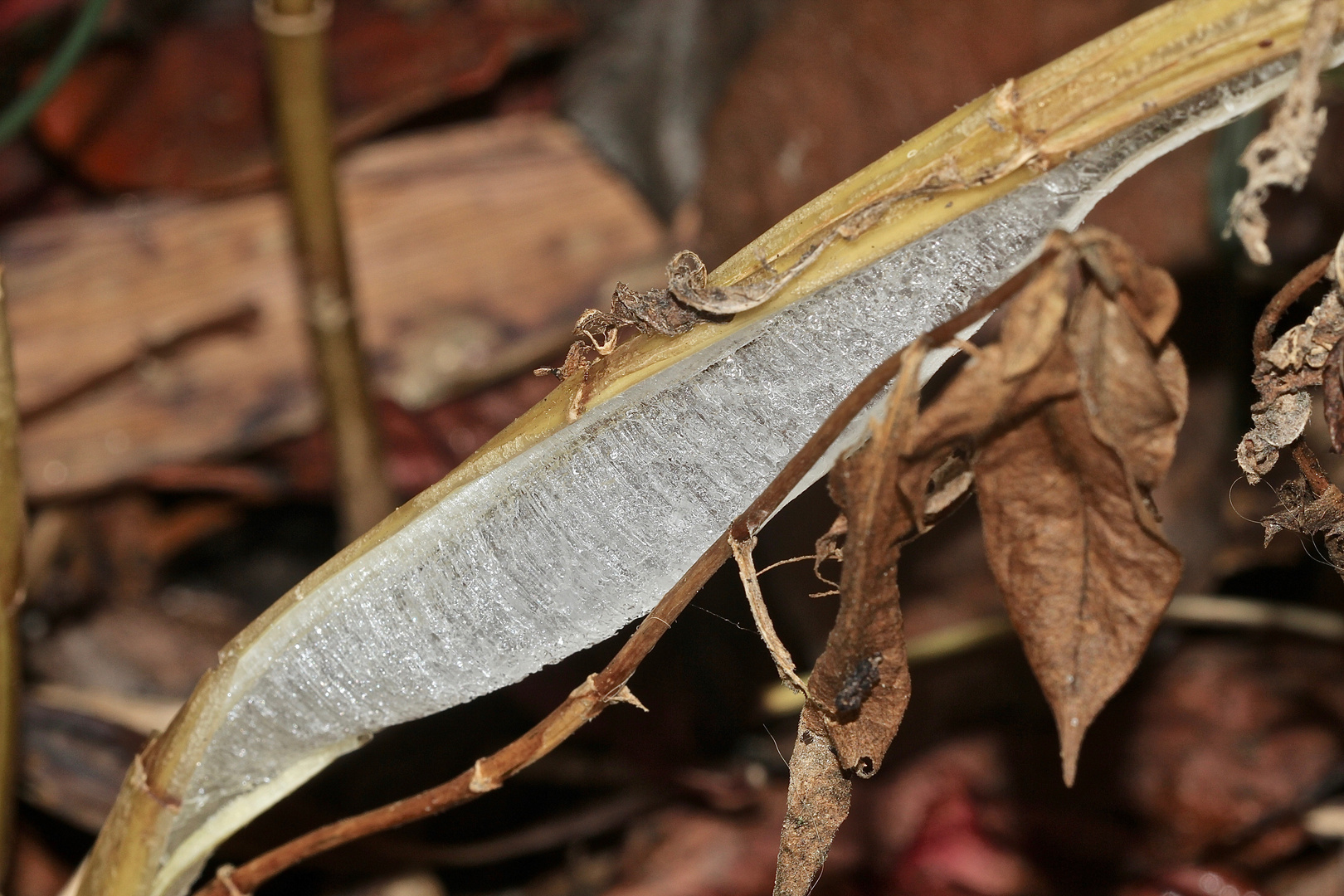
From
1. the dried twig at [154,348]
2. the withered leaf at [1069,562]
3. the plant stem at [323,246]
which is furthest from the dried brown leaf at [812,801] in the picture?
the dried twig at [154,348]

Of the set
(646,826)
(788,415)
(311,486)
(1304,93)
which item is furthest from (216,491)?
(1304,93)

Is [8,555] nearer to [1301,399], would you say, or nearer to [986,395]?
[986,395]

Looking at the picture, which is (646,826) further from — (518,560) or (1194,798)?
(518,560)

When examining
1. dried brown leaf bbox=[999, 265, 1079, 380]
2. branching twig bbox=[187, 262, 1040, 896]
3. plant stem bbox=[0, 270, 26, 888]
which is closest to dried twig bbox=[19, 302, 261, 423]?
plant stem bbox=[0, 270, 26, 888]

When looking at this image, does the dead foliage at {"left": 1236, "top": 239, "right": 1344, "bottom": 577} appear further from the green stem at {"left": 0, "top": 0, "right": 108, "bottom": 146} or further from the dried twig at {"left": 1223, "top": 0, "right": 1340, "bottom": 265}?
the green stem at {"left": 0, "top": 0, "right": 108, "bottom": 146}

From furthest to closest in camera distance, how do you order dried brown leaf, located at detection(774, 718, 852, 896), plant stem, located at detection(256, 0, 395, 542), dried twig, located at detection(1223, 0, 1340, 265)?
plant stem, located at detection(256, 0, 395, 542)
dried brown leaf, located at detection(774, 718, 852, 896)
dried twig, located at detection(1223, 0, 1340, 265)

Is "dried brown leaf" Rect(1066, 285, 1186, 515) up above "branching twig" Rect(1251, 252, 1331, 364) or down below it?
above
